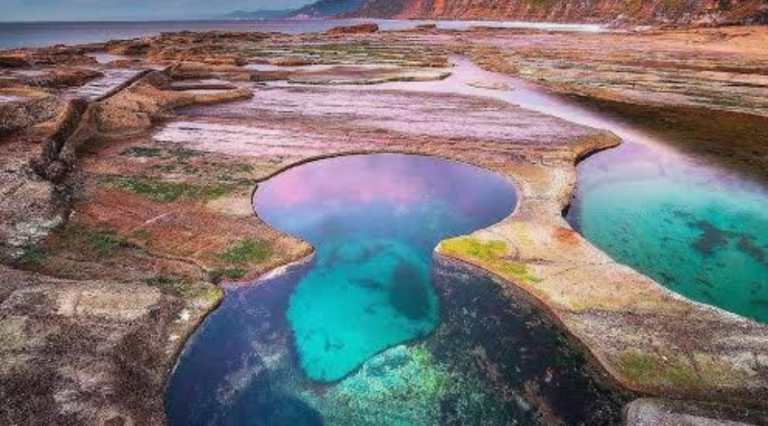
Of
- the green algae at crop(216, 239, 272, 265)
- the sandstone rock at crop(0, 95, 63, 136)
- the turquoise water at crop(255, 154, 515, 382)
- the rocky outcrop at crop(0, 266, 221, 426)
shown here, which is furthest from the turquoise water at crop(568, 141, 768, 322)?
the sandstone rock at crop(0, 95, 63, 136)

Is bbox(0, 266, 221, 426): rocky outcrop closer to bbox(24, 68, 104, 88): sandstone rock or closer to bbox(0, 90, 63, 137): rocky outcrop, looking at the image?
bbox(0, 90, 63, 137): rocky outcrop

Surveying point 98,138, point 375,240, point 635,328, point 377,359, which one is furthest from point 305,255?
point 98,138

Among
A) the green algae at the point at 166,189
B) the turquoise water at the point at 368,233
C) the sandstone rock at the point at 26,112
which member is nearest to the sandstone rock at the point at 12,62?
the sandstone rock at the point at 26,112

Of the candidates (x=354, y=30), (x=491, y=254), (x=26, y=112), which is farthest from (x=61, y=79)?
(x=354, y=30)

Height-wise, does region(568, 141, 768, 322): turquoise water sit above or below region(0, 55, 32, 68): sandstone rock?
below

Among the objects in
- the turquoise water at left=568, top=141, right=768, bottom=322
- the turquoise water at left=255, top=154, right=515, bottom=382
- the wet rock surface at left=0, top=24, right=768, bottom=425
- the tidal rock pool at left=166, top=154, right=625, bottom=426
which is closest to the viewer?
the tidal rock pool at left=166, top=154, right=625, bottom=426

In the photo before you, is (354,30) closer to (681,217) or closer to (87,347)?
(681,217)
